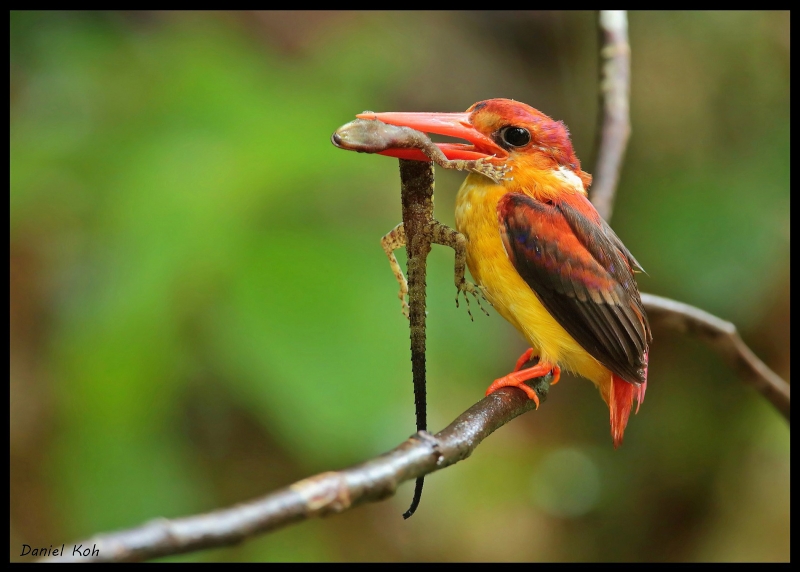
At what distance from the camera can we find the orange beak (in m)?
1.25

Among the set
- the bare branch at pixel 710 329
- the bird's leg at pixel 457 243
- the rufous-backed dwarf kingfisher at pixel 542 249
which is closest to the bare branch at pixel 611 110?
the bare branch at pixel 710 329

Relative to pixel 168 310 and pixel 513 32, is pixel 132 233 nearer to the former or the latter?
pixel 168 310

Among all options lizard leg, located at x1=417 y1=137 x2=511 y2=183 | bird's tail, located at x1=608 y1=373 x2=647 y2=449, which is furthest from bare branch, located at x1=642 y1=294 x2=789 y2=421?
lizard leg, located at x1=417 y1=137 x2=511 y2=183

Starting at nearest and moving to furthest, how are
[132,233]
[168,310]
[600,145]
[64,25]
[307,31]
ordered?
[168,310]
[132,233]
[600,145]
[64,25]
[307,31]

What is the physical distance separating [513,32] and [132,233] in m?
2.60

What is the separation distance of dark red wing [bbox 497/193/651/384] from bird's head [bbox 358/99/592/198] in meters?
0.06

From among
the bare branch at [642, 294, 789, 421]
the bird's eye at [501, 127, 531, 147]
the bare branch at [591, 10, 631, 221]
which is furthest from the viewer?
the bare branch at [591, 10, 631, 221]

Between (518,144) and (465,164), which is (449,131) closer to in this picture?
(465,164)

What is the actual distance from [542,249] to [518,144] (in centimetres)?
21

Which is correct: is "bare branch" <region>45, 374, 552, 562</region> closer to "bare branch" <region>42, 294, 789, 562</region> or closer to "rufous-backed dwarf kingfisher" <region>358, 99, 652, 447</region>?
"bare branch" <region>42, 294, 789, 562</region>

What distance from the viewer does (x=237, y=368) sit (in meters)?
1.77

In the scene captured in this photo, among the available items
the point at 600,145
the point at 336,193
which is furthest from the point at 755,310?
the point at 336,193

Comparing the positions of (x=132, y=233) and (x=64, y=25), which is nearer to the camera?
(x=132, y=233)

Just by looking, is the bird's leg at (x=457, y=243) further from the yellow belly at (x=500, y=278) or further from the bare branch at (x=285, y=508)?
the bare branch at (x=285, y=508)
